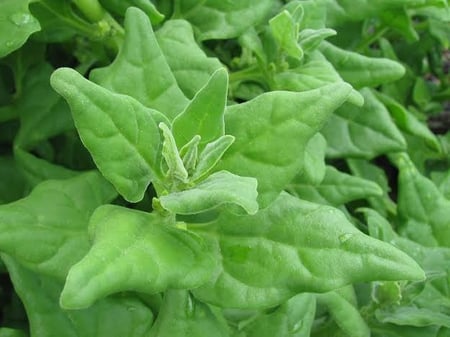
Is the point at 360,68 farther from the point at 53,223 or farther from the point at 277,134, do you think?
the point at 53,223

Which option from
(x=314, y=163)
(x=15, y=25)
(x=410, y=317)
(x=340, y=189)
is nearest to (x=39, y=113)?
(x=15, y=25)

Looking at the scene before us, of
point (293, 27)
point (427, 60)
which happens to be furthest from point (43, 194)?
point (427, 60)

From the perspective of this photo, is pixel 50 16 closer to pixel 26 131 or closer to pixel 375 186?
pixel 26 131

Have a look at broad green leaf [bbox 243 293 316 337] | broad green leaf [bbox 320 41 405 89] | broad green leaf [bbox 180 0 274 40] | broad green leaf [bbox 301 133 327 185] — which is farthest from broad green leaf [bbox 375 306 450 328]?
broad green leaf [bbox 180 0 274 40]

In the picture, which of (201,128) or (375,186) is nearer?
(201,128)

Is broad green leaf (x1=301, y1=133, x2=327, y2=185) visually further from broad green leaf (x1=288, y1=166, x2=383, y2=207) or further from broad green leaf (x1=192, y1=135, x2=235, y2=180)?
broad green leaf (x1=192, y1=135, x2=235, y2=180)

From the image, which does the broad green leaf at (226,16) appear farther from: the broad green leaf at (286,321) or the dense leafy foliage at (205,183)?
the broad green leaf at (286,321)
